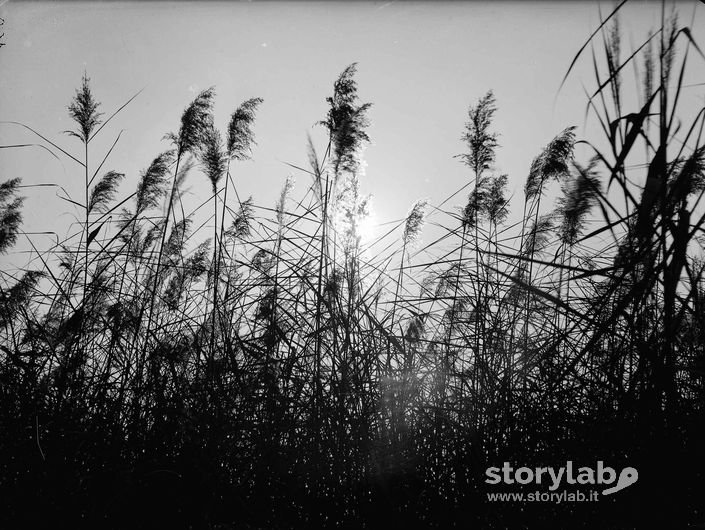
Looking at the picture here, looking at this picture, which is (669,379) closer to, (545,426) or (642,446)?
(642,446)

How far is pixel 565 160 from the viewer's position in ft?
11.3

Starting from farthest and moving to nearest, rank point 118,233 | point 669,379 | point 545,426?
point 118,233 → point 545,426 → point 669,379

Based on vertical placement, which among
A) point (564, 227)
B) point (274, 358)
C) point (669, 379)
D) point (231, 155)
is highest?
point (231, 155)

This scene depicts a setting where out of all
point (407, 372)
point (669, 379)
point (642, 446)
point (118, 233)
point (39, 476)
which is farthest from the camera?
point (118, 233)

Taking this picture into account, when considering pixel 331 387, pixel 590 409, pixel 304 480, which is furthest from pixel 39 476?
pixel 590 409

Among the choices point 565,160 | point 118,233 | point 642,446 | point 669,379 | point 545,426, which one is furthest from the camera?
point 565,160

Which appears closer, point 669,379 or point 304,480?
point 669,379

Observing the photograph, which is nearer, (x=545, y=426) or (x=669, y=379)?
(x=669, y=379)

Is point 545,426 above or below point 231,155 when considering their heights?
below

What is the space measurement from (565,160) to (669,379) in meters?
2.34

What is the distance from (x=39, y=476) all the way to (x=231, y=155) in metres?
2.33

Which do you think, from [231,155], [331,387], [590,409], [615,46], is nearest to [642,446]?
[590,409]

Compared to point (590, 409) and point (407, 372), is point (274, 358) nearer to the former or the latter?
point (407, 372)

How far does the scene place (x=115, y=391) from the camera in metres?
2.44
